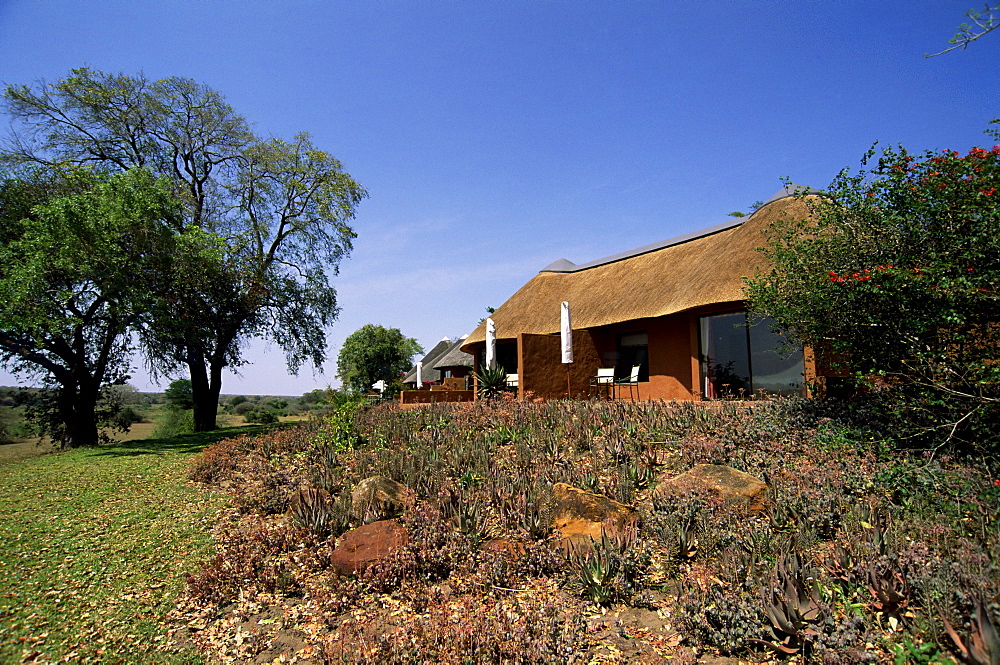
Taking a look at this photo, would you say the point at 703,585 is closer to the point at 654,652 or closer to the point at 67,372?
the point at 654,652

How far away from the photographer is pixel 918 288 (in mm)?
6258

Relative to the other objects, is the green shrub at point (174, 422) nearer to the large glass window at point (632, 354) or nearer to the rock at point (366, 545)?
the large glass window at point (632, 354)

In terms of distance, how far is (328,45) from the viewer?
10.2 meters

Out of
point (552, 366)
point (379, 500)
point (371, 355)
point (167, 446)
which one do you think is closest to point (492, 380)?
point (552, 366)

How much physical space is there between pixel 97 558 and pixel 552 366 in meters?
11.2

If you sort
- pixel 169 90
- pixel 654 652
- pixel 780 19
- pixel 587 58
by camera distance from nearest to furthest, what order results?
pixel 654 652 < pixel 780 19 < pixel 587 58 < pixel 169 90

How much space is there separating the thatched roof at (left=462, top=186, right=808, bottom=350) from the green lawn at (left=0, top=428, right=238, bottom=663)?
10.2m

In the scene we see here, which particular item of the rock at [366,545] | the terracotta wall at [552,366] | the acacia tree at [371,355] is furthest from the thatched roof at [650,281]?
the acacia tree at [371,355]

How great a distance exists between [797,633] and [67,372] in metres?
18.4

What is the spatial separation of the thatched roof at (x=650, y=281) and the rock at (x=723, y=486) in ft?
18.0

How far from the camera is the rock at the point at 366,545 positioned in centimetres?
495

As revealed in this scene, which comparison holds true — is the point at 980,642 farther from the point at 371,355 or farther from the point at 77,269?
the point at 371,355

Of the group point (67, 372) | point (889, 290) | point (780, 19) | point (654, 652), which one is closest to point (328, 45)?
point (780, 19)

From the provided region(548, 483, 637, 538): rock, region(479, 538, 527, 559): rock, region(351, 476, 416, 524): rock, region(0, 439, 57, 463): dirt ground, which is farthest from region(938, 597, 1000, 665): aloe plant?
region(0, 439, 57, 463): dirt ground
